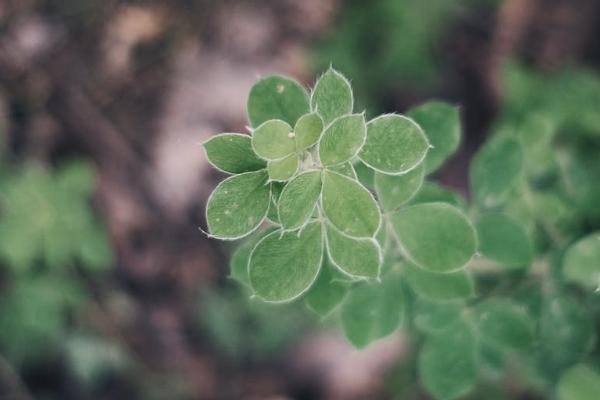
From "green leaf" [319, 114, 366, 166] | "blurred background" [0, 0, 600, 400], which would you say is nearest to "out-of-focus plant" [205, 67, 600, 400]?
"green leaf" [319, 114, 366, 166]

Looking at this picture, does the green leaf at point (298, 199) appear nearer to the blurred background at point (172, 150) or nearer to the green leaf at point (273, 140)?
the green leaf at point (273, 140)

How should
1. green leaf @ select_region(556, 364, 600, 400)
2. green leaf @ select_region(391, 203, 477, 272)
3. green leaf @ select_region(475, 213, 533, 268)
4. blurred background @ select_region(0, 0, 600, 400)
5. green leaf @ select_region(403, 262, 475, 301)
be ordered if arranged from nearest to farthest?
green leaf @ select_region(391, 203, 477, 272)
green leaf @ select_region(403, 262, 475, 301)
green leaf @ select_region(475, 213, 533, 268)
green leaf @ select_region(556, 364, 600, 400)
blurred background @ select_region(0, 0, 600, 400)

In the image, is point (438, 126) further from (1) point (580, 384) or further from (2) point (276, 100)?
(1) point (580, 384)

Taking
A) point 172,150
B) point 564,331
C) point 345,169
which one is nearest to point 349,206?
Result: point 345,169

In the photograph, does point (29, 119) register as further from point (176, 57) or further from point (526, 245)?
point (526, 245)

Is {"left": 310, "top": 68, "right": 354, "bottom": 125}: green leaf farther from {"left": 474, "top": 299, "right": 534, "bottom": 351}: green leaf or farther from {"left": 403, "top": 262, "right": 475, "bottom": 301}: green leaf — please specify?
{"left": 474, "top": 299, "right": 534, "bottom": 351}: green leaf

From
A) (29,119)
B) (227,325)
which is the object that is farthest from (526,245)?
(29,119)
